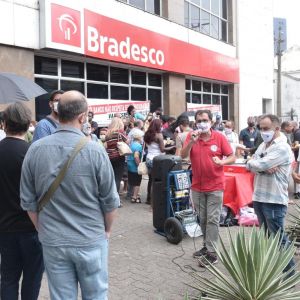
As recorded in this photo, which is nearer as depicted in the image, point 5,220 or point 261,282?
point 5,220

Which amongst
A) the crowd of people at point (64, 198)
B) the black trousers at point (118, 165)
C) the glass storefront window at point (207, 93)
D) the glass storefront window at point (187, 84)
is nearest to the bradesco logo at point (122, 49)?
the glass storefront window at point (187, 84)

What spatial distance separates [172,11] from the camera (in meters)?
15.6

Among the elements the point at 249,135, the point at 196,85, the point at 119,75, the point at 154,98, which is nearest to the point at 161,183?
the point at 249,135

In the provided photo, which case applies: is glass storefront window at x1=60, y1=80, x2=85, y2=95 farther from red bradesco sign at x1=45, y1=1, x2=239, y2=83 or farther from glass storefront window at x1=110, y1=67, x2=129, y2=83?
glass storefront window at x1=110, y1=67, x2=129, y2=83

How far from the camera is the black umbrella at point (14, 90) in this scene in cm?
594

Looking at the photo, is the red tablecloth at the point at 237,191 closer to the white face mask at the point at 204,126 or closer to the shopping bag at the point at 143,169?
the shopping bag at the point at 143,169

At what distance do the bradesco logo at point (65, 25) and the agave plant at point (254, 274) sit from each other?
8369mm

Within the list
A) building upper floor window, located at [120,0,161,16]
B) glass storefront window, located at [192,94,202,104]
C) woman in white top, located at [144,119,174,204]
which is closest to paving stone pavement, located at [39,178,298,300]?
woman in white top, located at [144,119,174,204]

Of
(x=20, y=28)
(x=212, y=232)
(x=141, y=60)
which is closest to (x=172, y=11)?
(x=141, y=60)

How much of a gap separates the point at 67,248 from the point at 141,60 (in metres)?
11.7

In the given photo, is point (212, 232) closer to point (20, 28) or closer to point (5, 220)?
point (5, 220)

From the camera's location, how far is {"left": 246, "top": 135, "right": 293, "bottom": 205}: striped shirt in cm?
434

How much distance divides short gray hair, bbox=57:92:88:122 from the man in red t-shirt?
2.56 m

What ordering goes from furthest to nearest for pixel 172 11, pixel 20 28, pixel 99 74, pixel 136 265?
pixel 172 11 → pixel 99 74 → pixel 20 28 → pixel 136 265
